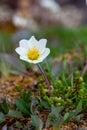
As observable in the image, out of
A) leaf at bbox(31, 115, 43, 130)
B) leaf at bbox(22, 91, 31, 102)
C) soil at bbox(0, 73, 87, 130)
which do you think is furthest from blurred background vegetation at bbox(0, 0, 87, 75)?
leaf at bbox(31, 115, 43, 130)

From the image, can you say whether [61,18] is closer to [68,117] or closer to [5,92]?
[5,92]

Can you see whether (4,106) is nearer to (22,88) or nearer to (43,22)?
(22,88)

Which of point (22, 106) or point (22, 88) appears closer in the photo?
point (22, 106)

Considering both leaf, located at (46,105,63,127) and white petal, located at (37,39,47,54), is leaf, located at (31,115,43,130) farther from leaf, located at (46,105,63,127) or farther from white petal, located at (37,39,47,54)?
white petal, located at (37,39,47,54)

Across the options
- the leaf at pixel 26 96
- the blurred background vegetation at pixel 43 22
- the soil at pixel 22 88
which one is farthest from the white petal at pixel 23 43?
the blurred background vegetation at pixel 43 22

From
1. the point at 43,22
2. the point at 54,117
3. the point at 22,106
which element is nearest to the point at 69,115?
the point at 54,117

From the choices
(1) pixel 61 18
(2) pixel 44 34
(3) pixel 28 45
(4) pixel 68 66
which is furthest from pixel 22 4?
(3) pixel 28 45

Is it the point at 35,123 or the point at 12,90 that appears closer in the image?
the point at 35,123
